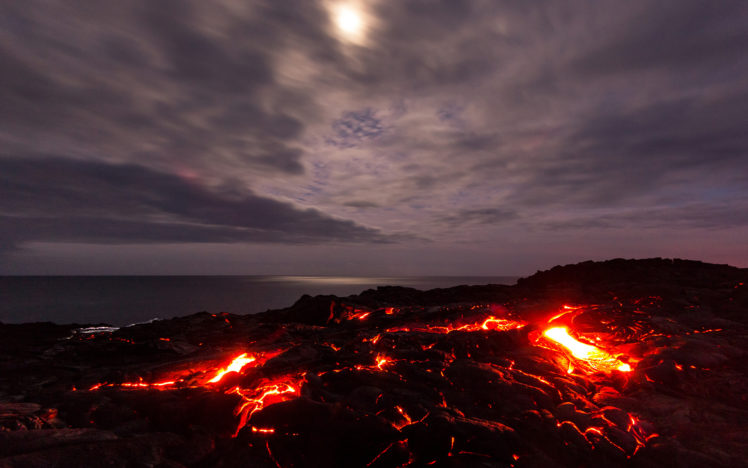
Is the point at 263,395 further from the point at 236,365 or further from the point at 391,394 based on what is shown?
the point at 391,394

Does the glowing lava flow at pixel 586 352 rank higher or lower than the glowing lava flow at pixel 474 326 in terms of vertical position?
lower

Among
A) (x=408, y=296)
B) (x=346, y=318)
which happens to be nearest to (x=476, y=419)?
(x=346, y=318)

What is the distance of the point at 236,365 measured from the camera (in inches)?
597

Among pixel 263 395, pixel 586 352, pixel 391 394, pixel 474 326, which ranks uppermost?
pixel 474 326

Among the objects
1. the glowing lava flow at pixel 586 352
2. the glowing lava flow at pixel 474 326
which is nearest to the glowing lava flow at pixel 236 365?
the glowing lava flow at pixel 474 326

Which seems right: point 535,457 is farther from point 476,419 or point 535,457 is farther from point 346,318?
point 346,318

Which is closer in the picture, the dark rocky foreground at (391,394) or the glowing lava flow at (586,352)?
the dark rocky foreground at (391,394)

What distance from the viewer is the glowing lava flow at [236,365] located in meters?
13.6

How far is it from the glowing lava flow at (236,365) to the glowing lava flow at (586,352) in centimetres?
1633

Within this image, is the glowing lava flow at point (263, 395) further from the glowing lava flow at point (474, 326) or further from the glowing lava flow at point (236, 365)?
the glowing lava flow at point (474, 326)

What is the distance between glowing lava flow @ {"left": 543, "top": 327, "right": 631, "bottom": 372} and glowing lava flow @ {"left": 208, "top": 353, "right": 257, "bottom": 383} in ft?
53.6

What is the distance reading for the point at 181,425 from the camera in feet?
33.4

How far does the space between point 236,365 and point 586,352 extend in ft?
58.5

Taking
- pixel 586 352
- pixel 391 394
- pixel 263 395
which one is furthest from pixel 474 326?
pixel 263 395
